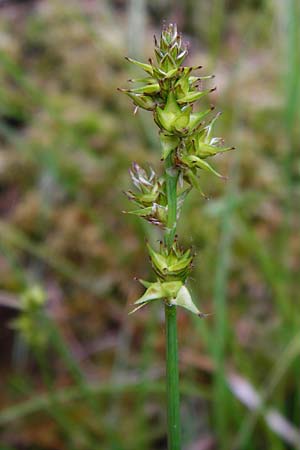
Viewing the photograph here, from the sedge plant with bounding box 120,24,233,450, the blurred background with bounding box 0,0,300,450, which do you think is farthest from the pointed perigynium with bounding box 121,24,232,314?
the blurred background with bounding box 0,0,300,450

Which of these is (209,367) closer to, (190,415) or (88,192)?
(190,415)

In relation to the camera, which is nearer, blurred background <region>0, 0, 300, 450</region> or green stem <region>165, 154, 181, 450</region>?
green stem <region>165, 154, 181, 450</region>

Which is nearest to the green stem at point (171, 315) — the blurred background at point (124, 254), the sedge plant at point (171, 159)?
the sedge plant at point (171, 159)

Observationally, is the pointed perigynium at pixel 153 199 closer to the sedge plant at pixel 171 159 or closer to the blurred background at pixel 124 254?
the sedge plant at pixel 171 159

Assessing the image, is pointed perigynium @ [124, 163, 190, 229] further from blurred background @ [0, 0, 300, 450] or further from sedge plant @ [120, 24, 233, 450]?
blurred background @ [0, 0, 300, 450]

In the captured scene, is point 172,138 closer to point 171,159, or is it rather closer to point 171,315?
point 171,159

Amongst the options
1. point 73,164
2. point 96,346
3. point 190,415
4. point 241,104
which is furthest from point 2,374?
point 241,104

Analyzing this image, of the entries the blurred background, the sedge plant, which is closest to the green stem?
the sedge plant
